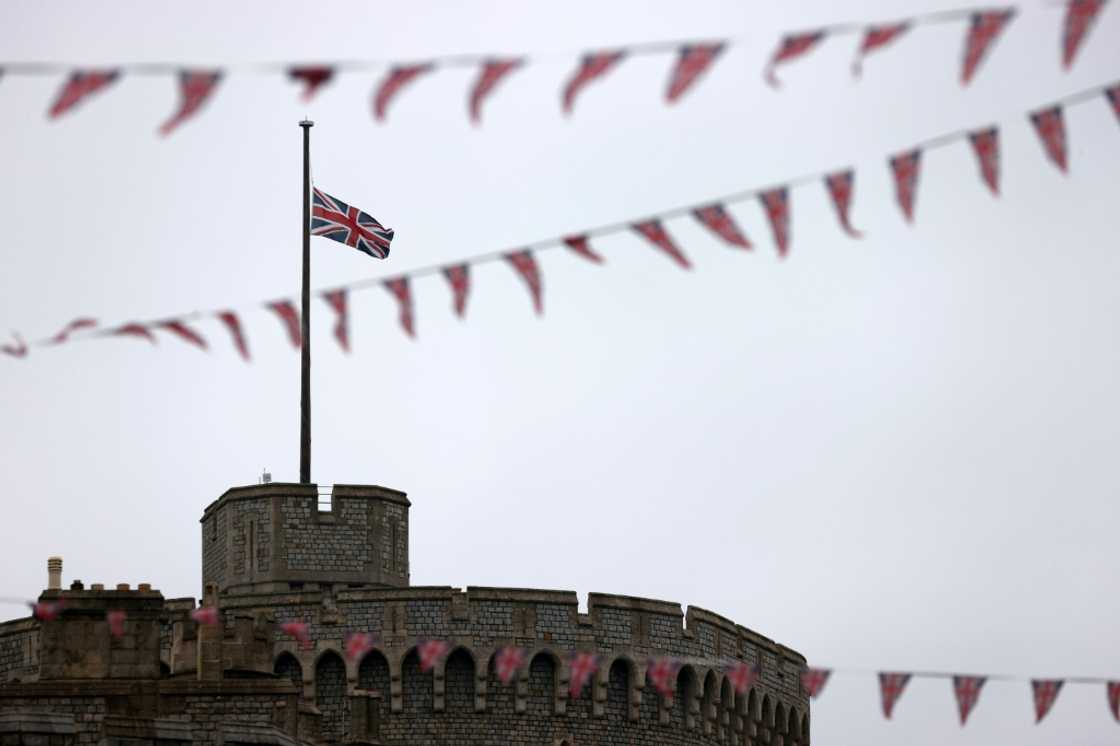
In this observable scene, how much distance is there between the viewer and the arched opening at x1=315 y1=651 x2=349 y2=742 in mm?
57781

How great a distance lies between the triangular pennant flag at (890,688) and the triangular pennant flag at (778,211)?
23.1 ft

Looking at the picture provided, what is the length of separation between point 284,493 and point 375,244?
609 centimetres

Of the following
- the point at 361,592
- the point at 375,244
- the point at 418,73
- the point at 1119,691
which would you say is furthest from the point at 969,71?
the point at 375,244

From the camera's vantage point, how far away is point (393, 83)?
23453 mm

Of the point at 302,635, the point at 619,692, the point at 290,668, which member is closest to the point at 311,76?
the point at 302,635

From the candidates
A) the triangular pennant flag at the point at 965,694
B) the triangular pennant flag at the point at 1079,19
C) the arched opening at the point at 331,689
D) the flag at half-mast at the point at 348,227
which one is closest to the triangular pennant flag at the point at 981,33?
the triangular pennant flag at the point at 1079,19

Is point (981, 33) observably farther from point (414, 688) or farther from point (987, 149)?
point (414, 688)

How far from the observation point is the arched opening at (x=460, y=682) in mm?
58541

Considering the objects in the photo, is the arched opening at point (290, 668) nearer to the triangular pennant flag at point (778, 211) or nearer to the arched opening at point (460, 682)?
the arched opening at point (460, 682)

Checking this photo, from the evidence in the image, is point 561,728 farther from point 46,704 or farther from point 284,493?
point 46,704

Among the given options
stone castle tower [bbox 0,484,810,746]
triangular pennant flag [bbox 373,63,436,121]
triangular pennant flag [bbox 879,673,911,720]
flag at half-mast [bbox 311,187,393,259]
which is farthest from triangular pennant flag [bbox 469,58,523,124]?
flag at half-mast [bbox 311,187,393,259]

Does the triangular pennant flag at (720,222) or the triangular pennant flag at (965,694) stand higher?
the triangular pennant flag at (720,222)

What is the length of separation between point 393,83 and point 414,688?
119ft

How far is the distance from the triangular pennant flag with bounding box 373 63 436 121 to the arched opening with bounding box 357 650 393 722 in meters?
35.5
